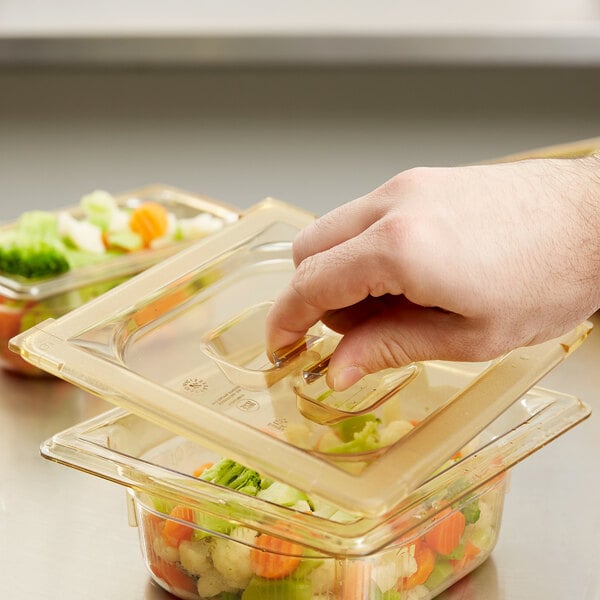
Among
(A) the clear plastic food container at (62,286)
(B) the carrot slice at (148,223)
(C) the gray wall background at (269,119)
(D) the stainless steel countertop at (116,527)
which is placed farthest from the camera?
(C) the gray wall background at (269,119)

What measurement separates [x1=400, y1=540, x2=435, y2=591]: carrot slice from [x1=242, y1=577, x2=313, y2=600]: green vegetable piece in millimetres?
84

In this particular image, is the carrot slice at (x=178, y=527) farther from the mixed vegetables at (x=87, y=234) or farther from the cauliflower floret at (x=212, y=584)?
the mixed vegetables at (x=87, y=234)

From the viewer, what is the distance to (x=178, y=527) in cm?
91

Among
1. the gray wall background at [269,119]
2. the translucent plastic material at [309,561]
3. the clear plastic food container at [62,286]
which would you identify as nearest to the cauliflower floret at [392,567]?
the translucent plastic material at [309,561]

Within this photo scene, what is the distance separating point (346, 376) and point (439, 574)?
0.21 meters

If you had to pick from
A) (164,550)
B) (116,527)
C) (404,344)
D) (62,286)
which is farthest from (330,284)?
(62,286)

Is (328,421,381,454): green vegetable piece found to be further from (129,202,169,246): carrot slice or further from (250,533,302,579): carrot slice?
(129,202,169,246): carrot slice

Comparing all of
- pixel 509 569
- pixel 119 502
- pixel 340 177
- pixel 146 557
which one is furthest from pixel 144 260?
pixel 340 177

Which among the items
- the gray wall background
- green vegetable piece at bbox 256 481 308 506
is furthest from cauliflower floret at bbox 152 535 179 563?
the gray wall background

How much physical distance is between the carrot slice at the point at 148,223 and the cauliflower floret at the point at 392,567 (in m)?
0.75

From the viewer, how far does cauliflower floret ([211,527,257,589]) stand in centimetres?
86

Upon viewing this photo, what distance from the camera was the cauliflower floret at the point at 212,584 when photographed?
89 centimetres

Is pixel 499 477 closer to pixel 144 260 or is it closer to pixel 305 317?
pixel 305 317

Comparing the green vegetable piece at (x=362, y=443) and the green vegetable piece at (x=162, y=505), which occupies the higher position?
the green vegetable piece at (x=362, y=443)
